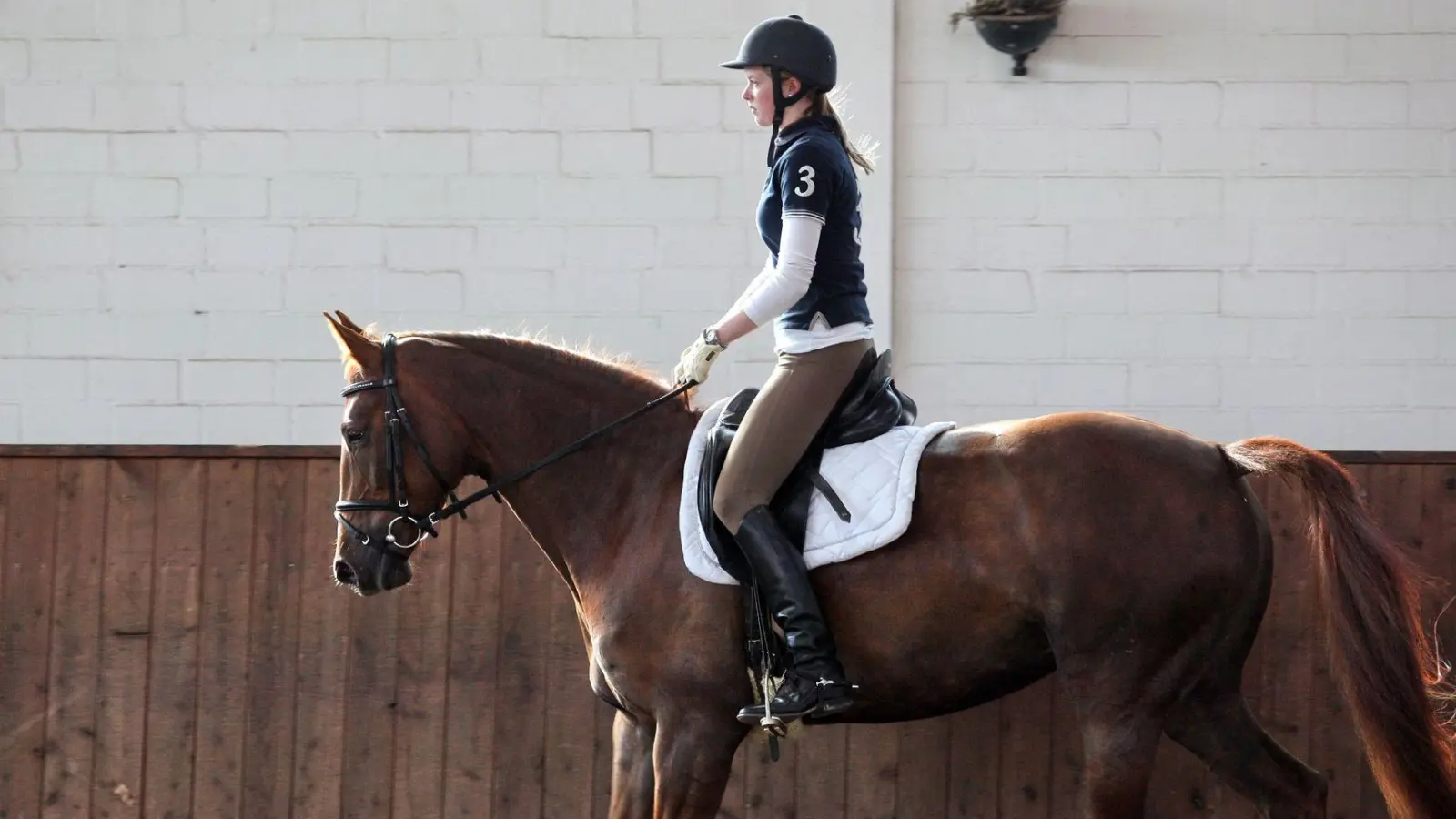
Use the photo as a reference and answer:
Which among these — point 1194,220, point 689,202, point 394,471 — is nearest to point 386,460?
point 394,471

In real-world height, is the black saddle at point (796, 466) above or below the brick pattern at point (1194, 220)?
below

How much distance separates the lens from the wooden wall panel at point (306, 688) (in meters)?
4.95

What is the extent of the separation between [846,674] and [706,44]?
2699 millimetres

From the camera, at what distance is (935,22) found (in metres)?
5.33

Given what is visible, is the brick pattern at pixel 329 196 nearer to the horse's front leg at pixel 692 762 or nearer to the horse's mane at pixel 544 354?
the horse's mane at pixel 544 354

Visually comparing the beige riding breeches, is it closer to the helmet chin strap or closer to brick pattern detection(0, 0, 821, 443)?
the helmet chin strap

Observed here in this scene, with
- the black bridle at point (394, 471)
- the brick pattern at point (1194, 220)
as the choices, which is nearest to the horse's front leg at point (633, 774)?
the black bridle at point (394, 471)

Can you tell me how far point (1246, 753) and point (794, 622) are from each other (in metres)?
1.32

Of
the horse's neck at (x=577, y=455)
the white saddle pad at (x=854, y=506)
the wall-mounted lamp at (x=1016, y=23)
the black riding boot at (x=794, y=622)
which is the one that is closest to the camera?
the black riding boot at (x=794, y=622)

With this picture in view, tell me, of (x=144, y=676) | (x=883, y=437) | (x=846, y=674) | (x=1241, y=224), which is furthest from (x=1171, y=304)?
(x=144, y=676)

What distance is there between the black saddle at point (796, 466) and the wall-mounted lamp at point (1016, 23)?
1917mm

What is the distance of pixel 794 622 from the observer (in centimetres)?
350

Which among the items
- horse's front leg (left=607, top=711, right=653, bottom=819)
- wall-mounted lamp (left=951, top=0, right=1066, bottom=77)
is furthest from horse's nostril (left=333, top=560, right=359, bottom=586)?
wall-mounted lamp (left=951, top=0, right=1066, bottom=77)

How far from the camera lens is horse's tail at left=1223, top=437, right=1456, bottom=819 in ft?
11.5
